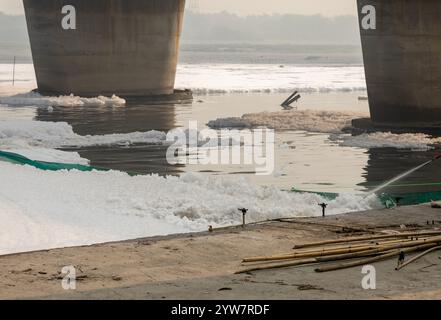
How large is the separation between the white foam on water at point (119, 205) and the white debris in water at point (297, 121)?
1460 cm

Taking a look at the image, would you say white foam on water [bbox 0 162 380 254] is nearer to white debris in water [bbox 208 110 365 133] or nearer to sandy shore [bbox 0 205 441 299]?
sandy shore [bbox 0 205 441 299]

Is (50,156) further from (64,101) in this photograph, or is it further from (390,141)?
(64,101)

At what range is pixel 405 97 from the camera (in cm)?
3238

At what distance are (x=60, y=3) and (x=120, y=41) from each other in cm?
311

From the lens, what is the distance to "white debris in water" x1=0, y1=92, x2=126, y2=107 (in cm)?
4447

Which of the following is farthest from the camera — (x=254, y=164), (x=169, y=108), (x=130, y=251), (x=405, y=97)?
(x=169, y=108)

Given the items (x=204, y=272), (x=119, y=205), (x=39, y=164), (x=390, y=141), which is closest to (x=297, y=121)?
(x=390, y=141)

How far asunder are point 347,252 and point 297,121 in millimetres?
22852

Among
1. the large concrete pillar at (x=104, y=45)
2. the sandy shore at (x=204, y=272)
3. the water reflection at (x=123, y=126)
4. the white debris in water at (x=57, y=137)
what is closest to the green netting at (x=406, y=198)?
the sandy shore at (x=204, y=272)

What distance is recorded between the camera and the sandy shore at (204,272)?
1188cm

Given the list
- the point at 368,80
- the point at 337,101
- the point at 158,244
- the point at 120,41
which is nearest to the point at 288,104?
the point at 337,101

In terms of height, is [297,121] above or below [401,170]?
below

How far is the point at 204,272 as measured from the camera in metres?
13.1

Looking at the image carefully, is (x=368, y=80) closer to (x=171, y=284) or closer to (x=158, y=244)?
(x=158, y=244)
